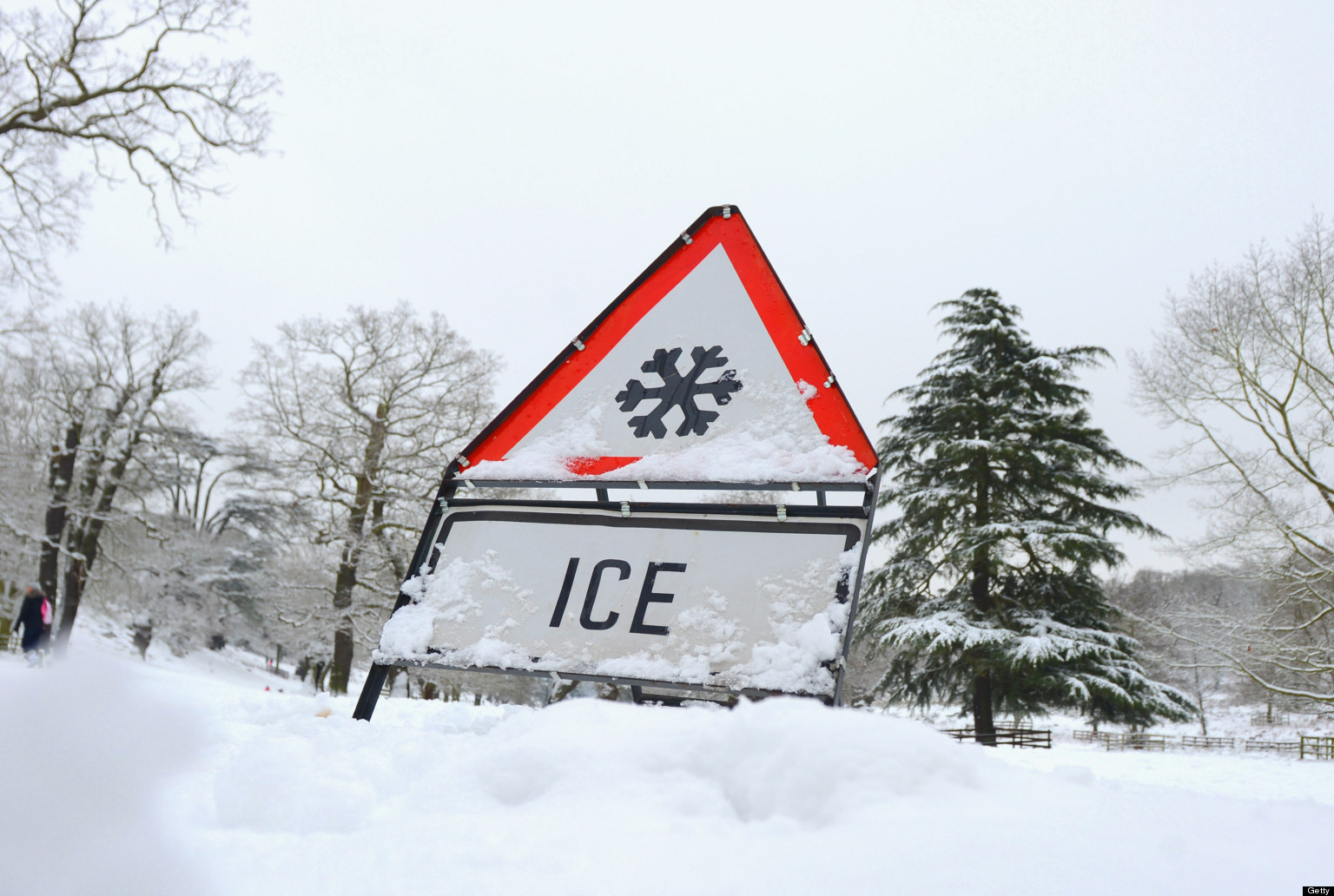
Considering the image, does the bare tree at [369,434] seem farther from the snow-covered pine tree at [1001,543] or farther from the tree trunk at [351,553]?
the snow-covered pine tree at [1001,543]

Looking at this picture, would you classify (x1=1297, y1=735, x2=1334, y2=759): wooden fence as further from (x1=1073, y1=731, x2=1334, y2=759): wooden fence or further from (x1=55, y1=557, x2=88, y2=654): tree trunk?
(x1=55, y1=557, x2=88, y2=654): tree trunk

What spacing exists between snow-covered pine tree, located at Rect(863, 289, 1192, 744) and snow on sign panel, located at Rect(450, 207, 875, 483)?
13521 mm

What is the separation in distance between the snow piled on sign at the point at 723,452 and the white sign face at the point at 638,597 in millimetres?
154

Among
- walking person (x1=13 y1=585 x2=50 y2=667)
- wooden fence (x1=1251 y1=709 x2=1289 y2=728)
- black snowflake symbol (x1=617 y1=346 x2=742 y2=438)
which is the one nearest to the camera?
black snowflake symbol (x1=617 y1=346 x2=742 y2=438)

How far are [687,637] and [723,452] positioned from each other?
66 cm

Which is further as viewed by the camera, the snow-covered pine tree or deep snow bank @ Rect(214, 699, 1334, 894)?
the snow-covered pine tree

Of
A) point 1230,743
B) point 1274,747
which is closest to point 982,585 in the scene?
point 1274,747

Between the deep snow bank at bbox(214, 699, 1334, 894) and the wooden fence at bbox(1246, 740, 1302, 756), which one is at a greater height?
the deep snow bank at bbox(214, 699, 1334, 894)

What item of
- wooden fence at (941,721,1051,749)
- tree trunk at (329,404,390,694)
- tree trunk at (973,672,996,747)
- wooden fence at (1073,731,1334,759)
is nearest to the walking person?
tree trunk at (329,404,390,694)

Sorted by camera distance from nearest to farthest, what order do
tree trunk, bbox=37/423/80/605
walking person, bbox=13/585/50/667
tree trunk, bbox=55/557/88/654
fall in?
1. walking person, bbox=13/585/50/667
2. tree trunk, bbox=37/423/80/605
3. tree trunk, bbox=55/557/88/654

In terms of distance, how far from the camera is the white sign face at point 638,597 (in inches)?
92.0

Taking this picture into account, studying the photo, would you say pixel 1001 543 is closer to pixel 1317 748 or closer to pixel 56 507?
pixel 1317 748

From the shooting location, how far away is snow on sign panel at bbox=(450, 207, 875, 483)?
2.60 meters

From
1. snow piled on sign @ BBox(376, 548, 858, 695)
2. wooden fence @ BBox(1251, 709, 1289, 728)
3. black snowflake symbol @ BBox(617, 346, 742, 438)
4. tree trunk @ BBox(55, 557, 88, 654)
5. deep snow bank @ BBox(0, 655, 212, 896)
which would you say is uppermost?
black snowflake symbol @ BBox(617, 346, 742, 438)
